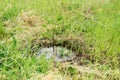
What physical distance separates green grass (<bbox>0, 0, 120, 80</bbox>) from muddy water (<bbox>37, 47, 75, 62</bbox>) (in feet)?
0.40

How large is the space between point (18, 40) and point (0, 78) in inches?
30.7

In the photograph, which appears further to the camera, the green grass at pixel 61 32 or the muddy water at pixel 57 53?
the muddy water at pixel 57 53

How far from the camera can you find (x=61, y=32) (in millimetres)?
3867

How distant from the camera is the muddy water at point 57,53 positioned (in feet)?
11.1

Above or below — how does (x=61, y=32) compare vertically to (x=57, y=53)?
above

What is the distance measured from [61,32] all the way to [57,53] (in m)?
0.45

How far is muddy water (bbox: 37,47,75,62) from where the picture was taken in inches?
133

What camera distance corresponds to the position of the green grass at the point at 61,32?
3053 millimetres

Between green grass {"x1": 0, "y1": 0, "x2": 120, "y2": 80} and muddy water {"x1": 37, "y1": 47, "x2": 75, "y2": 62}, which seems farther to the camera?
muddy water {"x1": 37, "y1": 47, "x2": 75, "y2": 62}

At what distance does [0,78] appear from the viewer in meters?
2.74

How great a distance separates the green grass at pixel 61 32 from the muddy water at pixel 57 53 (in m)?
0.12

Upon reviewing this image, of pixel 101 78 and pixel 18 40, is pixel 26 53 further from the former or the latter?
pixel 101 78

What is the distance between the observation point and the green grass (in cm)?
305

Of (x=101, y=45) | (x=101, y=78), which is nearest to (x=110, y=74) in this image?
(x=101, y=78)
